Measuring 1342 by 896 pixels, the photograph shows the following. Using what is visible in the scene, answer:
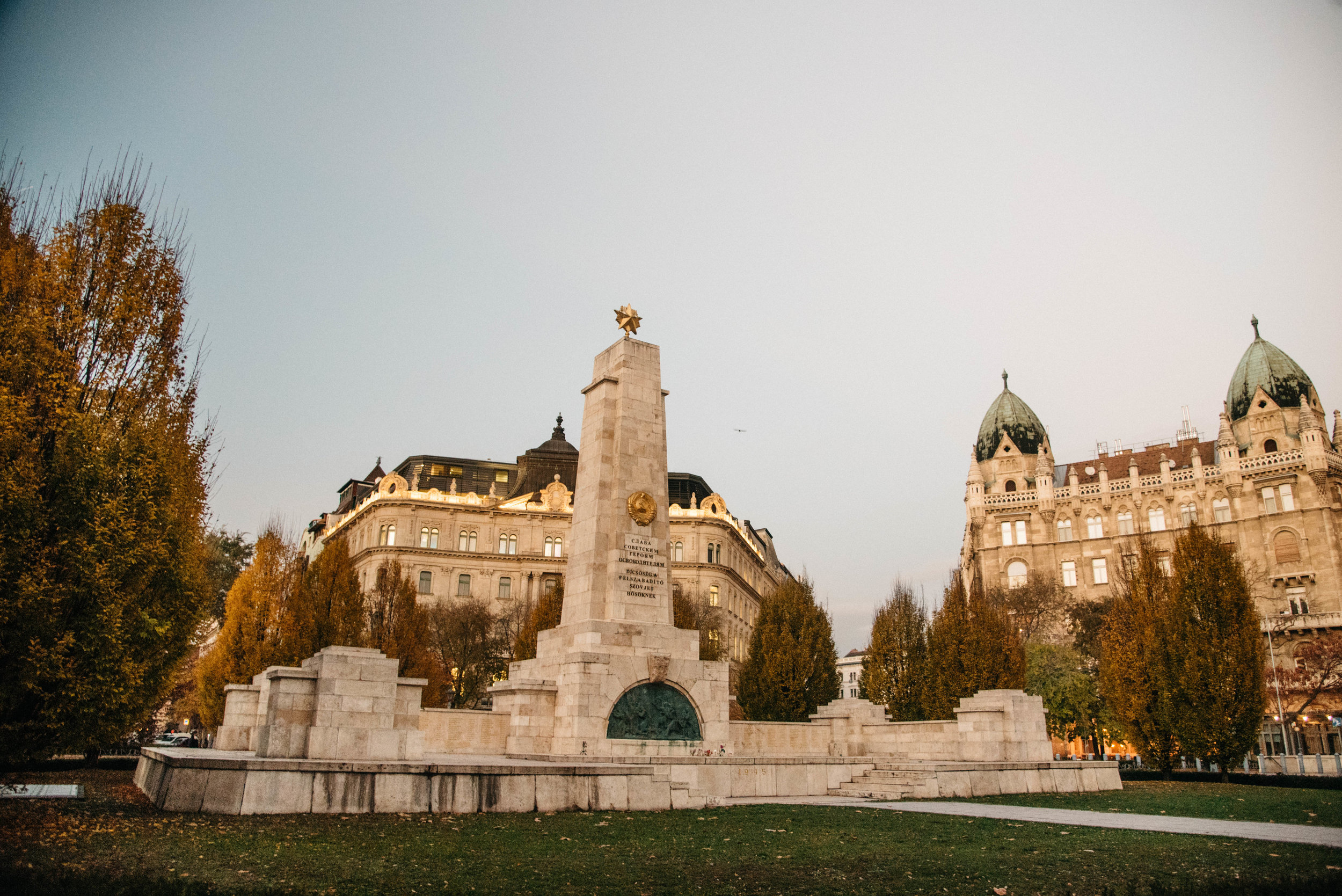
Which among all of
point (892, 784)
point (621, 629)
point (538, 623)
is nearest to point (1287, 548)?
point (538, 623)

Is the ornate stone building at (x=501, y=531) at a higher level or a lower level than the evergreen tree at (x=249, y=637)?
higher

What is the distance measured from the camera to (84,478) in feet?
42.5

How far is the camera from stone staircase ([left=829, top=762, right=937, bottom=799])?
21.3 meters

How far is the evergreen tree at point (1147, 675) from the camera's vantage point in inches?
1220

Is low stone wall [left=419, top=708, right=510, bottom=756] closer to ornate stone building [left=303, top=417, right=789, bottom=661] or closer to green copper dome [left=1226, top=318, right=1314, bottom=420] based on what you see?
ornate stone building [left=303, top=417, right=789, bottom=661]

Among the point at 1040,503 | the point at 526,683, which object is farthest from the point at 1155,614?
the point at 1040,503

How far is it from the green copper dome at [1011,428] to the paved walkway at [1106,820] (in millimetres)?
91543

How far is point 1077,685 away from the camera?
52875 mm

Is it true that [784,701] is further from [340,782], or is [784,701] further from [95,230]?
[95,230]

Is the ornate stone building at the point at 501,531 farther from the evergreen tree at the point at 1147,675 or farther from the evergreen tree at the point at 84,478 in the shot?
the evergreen tree at the point at 84,478

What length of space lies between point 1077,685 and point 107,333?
52.8 metres

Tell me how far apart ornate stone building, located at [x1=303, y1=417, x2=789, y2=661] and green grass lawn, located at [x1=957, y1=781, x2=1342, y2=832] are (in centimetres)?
5595

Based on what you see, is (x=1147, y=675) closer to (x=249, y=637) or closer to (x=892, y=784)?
(x=892, y=784)

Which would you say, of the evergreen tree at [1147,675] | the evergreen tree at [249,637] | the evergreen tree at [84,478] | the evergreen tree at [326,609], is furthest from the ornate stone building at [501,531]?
the evergreen tree at [84,478]
